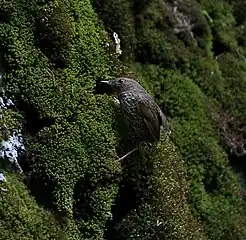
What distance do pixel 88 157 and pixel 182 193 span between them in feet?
2.98

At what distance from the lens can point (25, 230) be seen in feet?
12.9

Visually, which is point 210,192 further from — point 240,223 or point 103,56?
point 103,56

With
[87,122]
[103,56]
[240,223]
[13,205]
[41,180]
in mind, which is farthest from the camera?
[240,223]

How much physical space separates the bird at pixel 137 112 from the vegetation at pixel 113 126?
0.10 metres

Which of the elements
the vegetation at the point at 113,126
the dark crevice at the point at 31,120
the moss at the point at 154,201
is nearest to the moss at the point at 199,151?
the vegetation at the point at 113,126

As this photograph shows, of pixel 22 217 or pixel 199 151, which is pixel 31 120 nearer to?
pixel 22 217

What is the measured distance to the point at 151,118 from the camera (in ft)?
→ 15.3

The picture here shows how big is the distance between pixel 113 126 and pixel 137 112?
0.68 feet

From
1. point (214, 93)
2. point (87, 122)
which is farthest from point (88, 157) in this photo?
point (214, 93)

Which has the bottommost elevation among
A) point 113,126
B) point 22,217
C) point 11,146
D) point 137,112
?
point 22,217

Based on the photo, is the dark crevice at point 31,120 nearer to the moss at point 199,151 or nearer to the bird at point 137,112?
the bird at point 137,112

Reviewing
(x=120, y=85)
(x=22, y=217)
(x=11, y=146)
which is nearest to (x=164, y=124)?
(x=120, y=85)

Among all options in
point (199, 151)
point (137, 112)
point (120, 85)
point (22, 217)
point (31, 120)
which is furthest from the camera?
point (199, 151)

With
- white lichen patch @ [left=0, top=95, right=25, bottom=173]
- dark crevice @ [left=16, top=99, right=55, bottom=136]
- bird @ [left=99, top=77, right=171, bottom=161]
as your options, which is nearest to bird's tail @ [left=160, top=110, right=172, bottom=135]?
bird @ [left=99, top=77, right=171, bottom=161]
